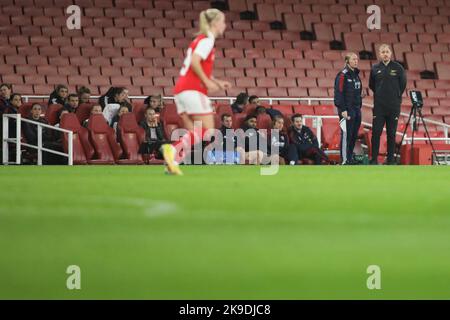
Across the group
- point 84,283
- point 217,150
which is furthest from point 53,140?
point 84,283

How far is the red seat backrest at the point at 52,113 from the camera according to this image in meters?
17.4

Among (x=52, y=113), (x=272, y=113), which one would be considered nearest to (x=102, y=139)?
(x=52, y=113)

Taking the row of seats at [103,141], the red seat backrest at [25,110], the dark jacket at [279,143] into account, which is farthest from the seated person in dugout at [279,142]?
the red seat backrest at [25,110]

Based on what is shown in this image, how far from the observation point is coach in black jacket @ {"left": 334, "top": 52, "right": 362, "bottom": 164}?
52.7ft

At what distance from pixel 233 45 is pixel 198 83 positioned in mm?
13590

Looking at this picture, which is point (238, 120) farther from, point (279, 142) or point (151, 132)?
point (151, 132)

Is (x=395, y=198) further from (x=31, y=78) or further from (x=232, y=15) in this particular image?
(x=232, y=15)

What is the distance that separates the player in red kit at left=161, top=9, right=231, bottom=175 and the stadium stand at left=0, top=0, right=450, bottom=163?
994cm

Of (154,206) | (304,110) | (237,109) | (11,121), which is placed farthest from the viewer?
(304,110)

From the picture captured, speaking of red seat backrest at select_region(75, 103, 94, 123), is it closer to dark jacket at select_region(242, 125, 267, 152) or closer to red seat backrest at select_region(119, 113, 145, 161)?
red seat backrest at select_region(119, 113, 145, 161)

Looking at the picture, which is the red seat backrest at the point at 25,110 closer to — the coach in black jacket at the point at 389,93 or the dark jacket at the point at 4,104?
the dark jacket at the point at 4,104

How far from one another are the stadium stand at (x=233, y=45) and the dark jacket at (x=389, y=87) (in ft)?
16.2

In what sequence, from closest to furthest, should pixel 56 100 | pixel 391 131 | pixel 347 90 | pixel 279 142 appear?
1. pixel 391 131
2. pixel 347 90
3. pixel 279 142
4. pixel 56 100

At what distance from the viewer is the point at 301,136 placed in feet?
56.7
